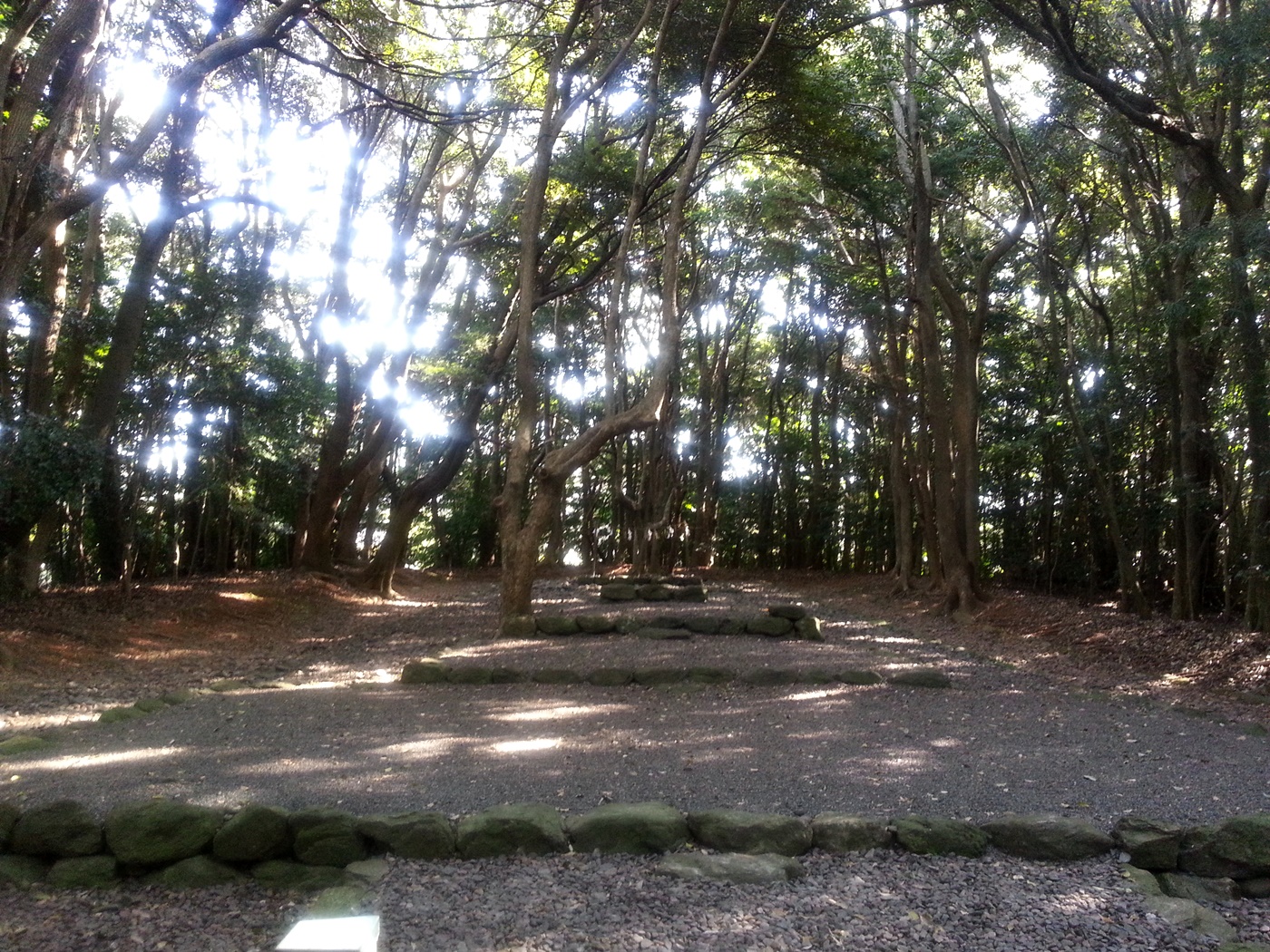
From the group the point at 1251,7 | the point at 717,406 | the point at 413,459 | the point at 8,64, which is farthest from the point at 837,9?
the point at 413,459

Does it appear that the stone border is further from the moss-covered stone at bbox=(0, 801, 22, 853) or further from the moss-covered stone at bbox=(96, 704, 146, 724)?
the moss-covered stone at bbox=(96, 704, 146, 724)

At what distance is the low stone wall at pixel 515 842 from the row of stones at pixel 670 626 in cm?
682

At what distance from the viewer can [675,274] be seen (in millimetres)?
12508

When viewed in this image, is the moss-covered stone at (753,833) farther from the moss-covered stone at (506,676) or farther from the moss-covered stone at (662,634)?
the moss-covered stone at (662,634)

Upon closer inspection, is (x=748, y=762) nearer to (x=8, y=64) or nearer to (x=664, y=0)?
(x=8, y=64)

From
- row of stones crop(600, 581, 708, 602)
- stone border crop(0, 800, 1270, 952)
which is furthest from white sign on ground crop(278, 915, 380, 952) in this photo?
row of stones crop(600, 581, 708, 602)

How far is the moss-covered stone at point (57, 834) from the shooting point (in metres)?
4.62

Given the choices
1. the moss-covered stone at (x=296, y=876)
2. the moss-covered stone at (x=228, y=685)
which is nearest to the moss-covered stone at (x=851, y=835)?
the moss-covered stone at (x=296, y=876)

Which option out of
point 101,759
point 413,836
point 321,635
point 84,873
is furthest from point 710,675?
point 321,635

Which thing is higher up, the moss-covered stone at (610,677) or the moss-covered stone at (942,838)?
the moss-covered stone at (610,677)

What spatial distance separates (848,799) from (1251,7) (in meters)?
9.67

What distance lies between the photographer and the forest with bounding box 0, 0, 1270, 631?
10.4 m

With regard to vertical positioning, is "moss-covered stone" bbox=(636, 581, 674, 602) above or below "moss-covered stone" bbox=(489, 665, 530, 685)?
above

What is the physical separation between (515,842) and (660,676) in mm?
4355
